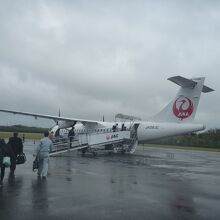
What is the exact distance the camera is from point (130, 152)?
3105 cm

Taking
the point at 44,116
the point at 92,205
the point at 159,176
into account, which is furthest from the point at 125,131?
the point at 92,205

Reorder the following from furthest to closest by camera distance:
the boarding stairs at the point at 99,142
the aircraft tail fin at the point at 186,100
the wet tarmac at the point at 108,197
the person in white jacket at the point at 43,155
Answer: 1. the aircraft tail fin at the point at 186,100
2. the boarding stairs at the point at 99,142
3. the person in white jacket at the point at 43,155
4. the wet tarmac at the point at 108,197

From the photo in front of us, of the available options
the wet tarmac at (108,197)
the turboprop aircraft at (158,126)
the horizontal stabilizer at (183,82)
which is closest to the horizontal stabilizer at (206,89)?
the turboprop aircraft at (158,126)

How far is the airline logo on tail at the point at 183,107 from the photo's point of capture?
93.3 feet

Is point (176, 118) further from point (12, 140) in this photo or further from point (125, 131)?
point (12, 140)

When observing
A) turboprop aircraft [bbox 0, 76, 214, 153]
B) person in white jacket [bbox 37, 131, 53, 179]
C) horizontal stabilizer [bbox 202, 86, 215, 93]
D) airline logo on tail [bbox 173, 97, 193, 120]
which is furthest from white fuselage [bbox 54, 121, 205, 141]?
person in white jacket [bbox 37, 131, 53, 179]

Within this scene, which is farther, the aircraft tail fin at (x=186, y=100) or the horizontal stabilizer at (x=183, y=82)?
the aircraft tail fin at (x=186, y=100)

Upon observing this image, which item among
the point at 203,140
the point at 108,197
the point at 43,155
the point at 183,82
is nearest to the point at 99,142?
the point at 183,82

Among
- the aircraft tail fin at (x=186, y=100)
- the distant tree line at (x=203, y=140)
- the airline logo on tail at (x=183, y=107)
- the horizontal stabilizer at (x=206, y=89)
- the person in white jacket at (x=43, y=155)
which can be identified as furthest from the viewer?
the distant tree line at (x=203, y=140)

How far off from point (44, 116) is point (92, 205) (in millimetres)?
26923

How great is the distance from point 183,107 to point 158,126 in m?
2.80

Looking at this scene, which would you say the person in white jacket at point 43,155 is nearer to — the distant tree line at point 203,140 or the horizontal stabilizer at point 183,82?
the horizontal stabilizer at point 183,82

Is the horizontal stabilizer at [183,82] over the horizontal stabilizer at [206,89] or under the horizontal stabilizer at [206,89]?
over

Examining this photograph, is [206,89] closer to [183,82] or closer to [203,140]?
[183,82]
